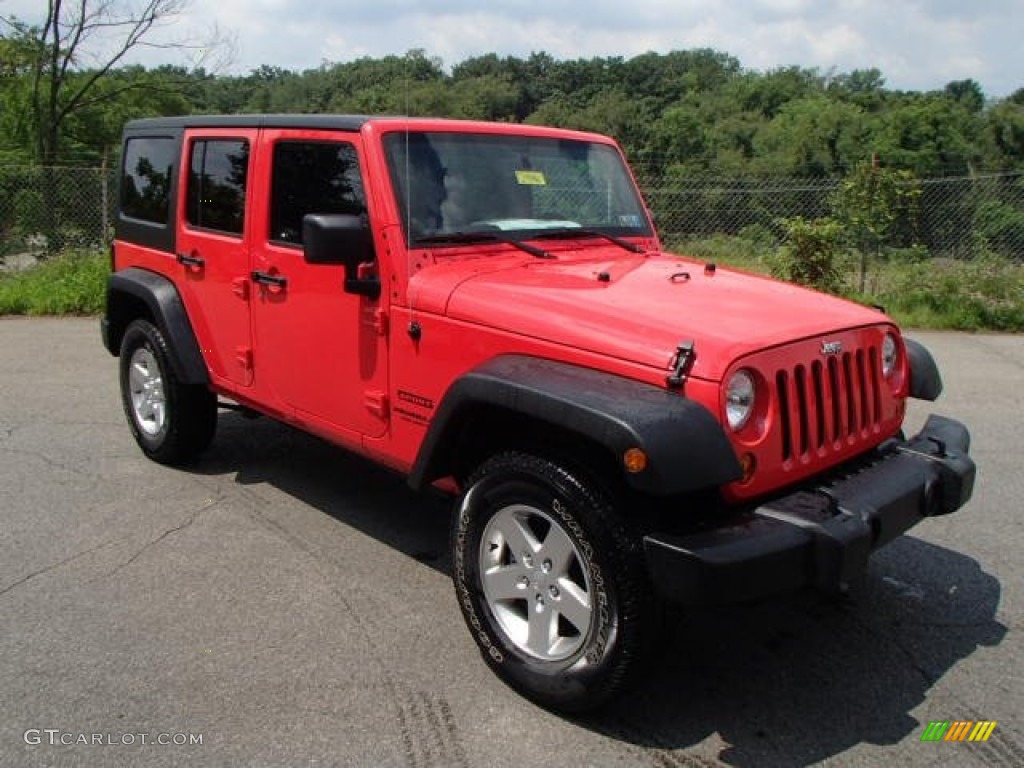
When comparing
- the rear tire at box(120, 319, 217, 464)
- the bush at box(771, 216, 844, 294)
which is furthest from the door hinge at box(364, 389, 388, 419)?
the bush at box(771, 216, 844, 294)

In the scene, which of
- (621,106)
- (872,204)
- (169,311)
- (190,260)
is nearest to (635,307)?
(190,260)

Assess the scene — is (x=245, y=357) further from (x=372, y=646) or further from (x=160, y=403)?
(x=372, y=646)

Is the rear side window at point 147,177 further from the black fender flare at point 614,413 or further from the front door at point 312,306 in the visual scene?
the black fender flare at point 614,413

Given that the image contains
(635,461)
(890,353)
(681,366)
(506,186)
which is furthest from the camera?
(506,186)

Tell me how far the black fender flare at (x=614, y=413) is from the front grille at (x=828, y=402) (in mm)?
387

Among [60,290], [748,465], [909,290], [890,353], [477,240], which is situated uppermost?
[477,240]

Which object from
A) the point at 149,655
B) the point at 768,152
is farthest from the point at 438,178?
the point at 768,152

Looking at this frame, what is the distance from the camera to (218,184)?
461cm

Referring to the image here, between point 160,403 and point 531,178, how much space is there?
8.71 feet

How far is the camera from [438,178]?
3764 mm

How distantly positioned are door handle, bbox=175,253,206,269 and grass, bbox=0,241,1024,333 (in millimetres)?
6856

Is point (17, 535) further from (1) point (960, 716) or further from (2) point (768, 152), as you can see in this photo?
(2) point (768, 152)

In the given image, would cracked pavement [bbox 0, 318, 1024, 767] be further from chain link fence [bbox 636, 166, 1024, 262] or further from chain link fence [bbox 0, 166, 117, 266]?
chain link fence [bbox 0, 166, 117, 266]

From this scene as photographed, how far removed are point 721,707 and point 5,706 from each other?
2.34m
